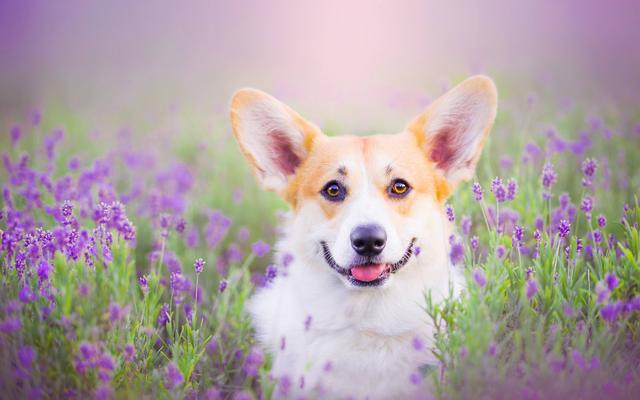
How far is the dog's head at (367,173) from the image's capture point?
8.47 feet

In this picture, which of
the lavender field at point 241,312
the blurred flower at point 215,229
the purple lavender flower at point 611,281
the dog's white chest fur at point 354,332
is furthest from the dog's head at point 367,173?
the purple lavender flower at point 611,281

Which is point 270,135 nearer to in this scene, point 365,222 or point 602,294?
point 365,222

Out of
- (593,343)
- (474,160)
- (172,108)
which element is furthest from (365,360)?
(172,108)

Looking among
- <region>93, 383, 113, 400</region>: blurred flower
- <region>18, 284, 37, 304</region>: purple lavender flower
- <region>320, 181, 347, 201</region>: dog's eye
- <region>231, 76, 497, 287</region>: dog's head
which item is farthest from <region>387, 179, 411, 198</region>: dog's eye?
<region>18, 284, 37, 304</region>: purple lavender flower

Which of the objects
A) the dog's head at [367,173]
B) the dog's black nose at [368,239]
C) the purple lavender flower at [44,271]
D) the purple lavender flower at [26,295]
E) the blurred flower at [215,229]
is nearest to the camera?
the purple lavender flower at [26,295]

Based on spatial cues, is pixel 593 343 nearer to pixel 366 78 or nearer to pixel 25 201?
pixel 25 201

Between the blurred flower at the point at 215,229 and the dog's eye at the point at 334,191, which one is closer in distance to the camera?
the dog's eye at the point at 334,191

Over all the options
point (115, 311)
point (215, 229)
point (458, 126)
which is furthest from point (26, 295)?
point (458, 126)

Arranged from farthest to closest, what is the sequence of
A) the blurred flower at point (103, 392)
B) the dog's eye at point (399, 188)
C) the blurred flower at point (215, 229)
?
1. the blurred flower at point (215, 229)
2. the dog's eye at point (399, 188)
3. the blurred flower at point (103, 392)

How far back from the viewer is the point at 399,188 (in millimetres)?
2801

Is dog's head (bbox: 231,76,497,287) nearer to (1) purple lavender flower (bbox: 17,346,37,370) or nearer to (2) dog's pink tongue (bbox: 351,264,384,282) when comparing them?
(2) dog's pink tongue (bbox: 351,264,384,282)

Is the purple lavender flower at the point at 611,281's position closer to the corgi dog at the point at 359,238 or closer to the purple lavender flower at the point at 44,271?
the corgi dog at the point at 359,238

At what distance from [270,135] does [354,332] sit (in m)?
1.14

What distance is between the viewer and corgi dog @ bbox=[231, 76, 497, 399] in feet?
8.30
